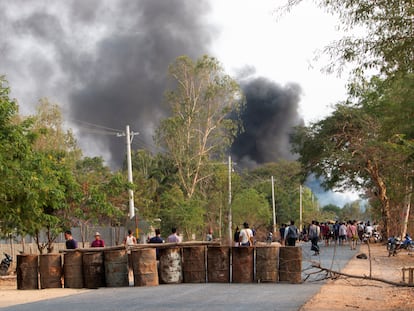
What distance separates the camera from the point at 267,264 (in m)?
21.4

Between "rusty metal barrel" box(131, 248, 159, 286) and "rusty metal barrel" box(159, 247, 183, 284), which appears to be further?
"rusty metal barrel" box(159, 247, 183, 284)

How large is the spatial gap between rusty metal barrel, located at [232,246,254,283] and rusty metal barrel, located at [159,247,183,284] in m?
1.52

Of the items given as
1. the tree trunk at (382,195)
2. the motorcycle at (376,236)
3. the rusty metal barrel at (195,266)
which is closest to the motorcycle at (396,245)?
the tree trunk at (382,195)

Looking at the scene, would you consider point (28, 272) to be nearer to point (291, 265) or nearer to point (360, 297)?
point (291, 265)

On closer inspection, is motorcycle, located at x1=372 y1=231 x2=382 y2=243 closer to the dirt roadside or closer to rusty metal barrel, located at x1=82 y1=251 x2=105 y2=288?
the dirt roadside

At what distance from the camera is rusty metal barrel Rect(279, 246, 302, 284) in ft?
69.7

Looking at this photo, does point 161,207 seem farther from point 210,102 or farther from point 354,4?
point 354,4

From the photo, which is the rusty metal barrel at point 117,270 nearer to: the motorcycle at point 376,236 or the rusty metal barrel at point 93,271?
the rusty metal barrel at point 93,271

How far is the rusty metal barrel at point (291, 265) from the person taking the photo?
69.7ft

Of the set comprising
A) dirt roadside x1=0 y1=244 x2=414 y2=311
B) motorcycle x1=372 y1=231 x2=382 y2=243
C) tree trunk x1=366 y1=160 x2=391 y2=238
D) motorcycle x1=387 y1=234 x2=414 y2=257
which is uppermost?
tree trunk x1=366 y1=160 x2=391 y2=238

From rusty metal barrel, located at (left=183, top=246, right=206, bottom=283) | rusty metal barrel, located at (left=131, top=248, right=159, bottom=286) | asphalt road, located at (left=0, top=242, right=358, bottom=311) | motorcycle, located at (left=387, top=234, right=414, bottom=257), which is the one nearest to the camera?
asphalt road, located at (left=0, top=242, right=358, bottom=311)

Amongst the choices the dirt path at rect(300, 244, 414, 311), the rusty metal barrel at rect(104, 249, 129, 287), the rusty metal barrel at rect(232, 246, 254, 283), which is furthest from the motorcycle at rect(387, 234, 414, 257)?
the rusty metal barrel at rect(104, 249, 129, 287)

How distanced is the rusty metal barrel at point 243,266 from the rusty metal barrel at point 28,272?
5347mm

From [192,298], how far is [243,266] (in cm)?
446
